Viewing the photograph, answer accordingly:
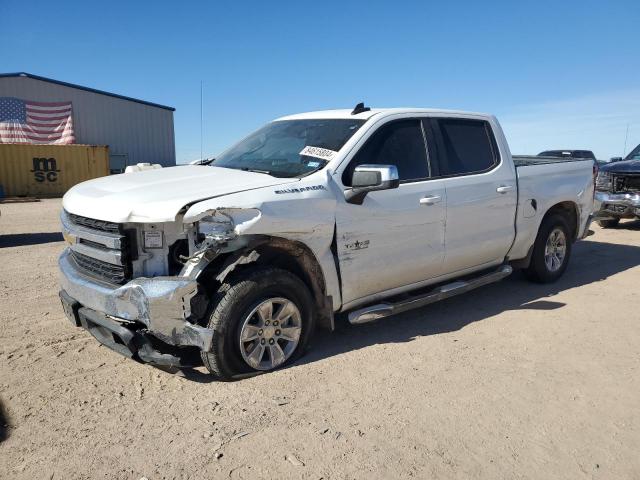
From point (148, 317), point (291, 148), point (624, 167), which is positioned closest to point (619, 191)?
point (624, 167)

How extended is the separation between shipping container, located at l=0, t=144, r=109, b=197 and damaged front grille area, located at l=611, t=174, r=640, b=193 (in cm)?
2193

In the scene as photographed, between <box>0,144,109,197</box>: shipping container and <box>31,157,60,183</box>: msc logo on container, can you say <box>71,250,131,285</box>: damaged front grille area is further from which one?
<box>31,157,60,183</box>: msc logo on container

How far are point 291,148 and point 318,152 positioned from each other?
1.22ft

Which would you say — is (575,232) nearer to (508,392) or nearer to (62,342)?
(508,392)

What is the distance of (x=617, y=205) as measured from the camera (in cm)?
1004

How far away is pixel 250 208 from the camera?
10.7 ft

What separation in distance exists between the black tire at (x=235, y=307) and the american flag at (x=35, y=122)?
27.3 metres

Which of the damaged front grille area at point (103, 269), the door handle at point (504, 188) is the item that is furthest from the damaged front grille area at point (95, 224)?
the door handle at point (504, 188)

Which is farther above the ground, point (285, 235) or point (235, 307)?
point (285, 235)

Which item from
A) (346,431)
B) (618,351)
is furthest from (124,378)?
(618,351)

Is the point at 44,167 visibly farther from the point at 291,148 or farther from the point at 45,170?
the point at 291,148

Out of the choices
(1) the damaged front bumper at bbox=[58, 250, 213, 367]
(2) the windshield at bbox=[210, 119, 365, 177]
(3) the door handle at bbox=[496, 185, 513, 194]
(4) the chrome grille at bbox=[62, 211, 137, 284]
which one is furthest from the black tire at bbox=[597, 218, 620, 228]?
(4) the chrome grille at bbox=[62, 211, 137, 284]

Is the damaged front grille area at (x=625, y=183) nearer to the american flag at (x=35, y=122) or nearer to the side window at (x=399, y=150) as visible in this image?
the side window at (x=399, y=150)

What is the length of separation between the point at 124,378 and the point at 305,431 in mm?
1446
